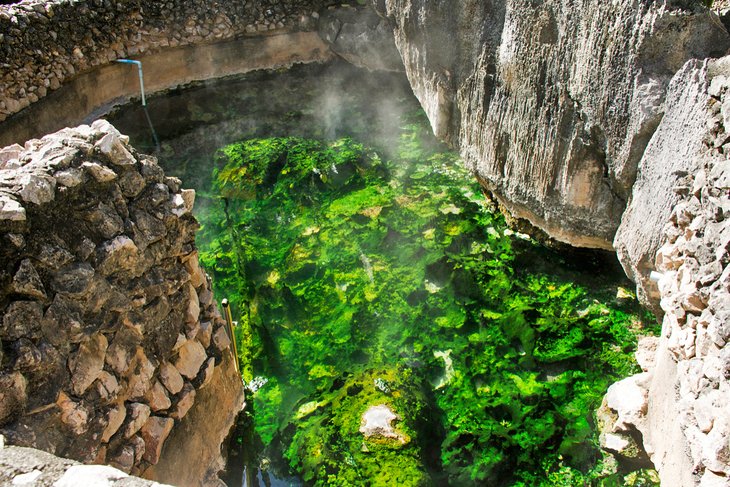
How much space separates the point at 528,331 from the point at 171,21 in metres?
6.51

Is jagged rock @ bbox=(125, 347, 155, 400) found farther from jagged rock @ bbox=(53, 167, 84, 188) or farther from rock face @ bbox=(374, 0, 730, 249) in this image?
rock face @ bbox=(374, 0, 730, 249)

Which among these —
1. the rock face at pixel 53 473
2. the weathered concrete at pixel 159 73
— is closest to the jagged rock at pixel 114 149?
the rock face at pixel 53 473

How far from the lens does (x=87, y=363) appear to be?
2863mm

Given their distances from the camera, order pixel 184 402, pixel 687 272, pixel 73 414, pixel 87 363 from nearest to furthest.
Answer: pixel 73 414 < pixel 87 363 < pixel 687 272 < pixel 184 402

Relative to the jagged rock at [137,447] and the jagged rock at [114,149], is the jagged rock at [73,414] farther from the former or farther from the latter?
the jagged rock at [114,149]

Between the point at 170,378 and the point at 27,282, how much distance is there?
1025 millimetres

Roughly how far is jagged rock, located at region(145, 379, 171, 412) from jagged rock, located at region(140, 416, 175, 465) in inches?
2.2

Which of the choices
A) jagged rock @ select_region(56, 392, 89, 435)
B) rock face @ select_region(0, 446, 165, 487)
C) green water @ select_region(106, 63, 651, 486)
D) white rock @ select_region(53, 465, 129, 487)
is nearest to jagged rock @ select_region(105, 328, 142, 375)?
jagged rock @ select_region(56, 392, 89, 435)

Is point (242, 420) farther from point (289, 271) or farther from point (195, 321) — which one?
point (289, 271)

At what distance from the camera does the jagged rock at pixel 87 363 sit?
2.81m

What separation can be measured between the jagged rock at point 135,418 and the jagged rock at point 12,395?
627 millimetres

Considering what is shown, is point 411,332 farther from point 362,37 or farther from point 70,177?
point 362,37

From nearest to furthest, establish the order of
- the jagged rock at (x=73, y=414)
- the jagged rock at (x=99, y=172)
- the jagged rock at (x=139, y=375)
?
the jagged rock at (x=73, y=414)
the jagged rock at (x=99, y=172)
the jagged rock at (x=139, y=375)

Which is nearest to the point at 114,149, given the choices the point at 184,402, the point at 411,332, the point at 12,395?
the point at 12,395
